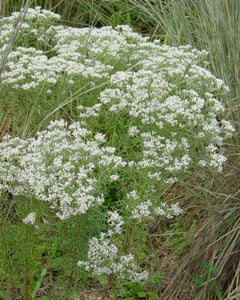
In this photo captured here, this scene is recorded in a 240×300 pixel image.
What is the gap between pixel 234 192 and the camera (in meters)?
3.64

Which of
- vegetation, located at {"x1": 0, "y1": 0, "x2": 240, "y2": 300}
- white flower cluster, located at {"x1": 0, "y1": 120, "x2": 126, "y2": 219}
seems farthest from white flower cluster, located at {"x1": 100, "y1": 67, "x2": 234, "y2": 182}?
white flower cluster, located at {"x1": 0, "y1": 120, "x2": 126, "y2": 219}

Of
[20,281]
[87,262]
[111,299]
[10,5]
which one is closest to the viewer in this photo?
[87,262]

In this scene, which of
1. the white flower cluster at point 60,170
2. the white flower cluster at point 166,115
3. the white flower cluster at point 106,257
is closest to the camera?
the white flower cluster at point 60,170

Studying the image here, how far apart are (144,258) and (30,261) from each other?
2.71 feet

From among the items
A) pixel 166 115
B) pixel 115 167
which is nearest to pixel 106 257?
pixel 115 167

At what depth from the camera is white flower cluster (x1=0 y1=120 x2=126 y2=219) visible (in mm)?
2654

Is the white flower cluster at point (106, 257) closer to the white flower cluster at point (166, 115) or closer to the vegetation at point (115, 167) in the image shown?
the vegetation at point (115, 167)

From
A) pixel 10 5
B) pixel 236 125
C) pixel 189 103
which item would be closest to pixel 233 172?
pixel 236 125

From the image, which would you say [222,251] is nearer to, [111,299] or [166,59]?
[111,299]

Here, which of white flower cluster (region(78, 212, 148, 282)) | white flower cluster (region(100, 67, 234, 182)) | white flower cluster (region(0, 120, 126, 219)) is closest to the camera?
white flower cluster (region(0, 120, 126, 219))

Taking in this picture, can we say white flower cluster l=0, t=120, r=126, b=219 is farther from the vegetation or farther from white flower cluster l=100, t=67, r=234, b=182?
white flower cluster l=100, t=67, r=234, b=182

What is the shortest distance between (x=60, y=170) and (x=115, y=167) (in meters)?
0.25

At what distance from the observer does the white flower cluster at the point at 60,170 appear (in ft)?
8.71

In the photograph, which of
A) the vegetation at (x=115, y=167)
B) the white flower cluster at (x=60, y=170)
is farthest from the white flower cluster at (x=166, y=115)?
the white flower cluster at (x=60, y=170)
